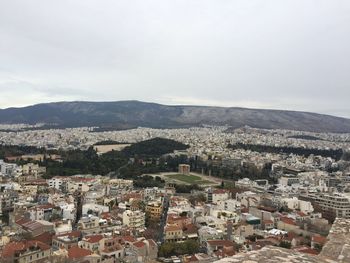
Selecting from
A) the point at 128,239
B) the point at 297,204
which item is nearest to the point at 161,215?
the point at 128,239

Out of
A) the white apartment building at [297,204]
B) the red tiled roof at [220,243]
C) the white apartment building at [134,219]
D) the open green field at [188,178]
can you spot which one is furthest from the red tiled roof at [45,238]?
the open green field at [188,178]

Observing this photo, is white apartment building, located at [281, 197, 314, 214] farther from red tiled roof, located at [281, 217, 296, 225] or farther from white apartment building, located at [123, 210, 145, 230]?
white apartment building, located at [123, 210, 145, 230]

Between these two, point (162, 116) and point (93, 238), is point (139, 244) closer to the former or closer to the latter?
point (93, 238)

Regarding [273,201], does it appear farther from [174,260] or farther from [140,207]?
[174,260]

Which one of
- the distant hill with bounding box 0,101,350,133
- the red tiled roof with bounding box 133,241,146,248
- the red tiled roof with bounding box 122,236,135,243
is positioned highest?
the distant hill with bounding box 0,101,350,133

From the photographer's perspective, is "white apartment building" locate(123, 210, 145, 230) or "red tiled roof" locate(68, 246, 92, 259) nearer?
"red tiled roof" locate(68, 246, 92, 259)

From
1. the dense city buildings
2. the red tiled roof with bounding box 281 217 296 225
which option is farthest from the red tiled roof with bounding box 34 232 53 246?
the red tiled roof with bounding box 281 217 296 225
